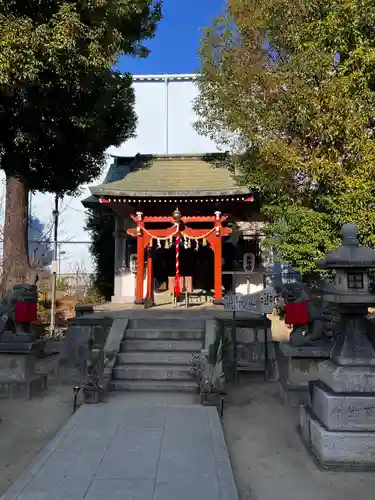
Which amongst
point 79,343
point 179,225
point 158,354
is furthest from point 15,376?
point 179,225

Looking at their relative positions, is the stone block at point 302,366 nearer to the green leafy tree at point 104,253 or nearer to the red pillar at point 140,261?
the red pillar at point 140,261

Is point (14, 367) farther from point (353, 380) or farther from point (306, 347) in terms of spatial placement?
point (353, 380)

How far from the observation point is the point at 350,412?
4758 mm

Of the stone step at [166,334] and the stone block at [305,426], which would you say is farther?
the stone step at [166,334]

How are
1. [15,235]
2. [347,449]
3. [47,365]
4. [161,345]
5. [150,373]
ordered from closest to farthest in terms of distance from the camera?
[347,449] < [150,373] < [161,345] < [47,365] < [15,235]

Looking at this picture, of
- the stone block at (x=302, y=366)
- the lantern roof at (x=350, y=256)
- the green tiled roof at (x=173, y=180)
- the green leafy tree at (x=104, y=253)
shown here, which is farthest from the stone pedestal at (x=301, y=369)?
the green leafy tree at (x=104, y=253)

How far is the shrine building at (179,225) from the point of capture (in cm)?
1315

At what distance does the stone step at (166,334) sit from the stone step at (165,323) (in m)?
0.24

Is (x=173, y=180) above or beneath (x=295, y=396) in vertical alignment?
above

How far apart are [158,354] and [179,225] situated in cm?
578

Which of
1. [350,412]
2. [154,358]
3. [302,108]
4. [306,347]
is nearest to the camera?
[350,412]

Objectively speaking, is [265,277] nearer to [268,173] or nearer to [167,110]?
[268,173]

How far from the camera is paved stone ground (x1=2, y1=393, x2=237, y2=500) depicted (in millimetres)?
3764

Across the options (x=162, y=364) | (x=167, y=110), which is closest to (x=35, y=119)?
(x=162, y=364)
